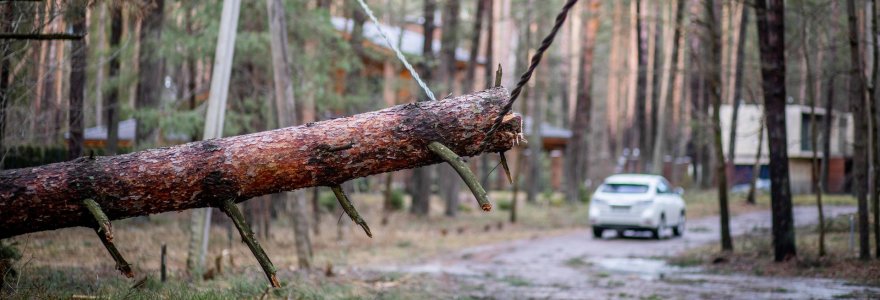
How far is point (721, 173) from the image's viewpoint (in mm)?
18562

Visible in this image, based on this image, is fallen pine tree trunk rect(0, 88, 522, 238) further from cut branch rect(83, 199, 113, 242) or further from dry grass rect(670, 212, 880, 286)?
dry grass rect(670, 212, 880, 286)

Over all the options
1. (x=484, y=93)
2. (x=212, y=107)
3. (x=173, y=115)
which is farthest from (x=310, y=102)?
(x=484, y=93)

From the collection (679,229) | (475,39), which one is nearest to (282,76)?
(679,229)

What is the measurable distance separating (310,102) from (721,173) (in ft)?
30.2

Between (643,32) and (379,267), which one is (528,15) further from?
(379,267)

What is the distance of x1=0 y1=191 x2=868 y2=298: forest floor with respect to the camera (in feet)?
32.0

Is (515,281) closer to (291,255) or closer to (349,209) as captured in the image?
(291,255)

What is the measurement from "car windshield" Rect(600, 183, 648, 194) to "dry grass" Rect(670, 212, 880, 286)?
9.99 feet

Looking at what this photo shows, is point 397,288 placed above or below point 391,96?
below

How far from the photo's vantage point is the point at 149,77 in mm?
24094

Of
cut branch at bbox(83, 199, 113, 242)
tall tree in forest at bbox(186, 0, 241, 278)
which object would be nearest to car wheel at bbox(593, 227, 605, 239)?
tall tree in forest at bbox(186, 0, 241, 278)

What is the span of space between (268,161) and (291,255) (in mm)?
11245

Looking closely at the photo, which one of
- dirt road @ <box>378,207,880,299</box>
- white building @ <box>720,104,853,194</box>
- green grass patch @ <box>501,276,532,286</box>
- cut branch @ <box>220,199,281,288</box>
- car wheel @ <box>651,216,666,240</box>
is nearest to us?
cut branch @ <box>220,199,281,288</box>

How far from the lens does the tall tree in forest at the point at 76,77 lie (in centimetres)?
1307
